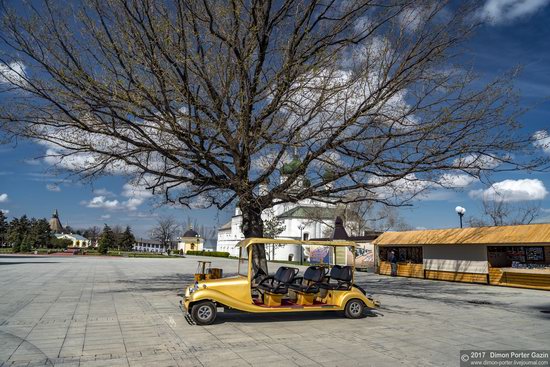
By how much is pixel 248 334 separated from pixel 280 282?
187cm

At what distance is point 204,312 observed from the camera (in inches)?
342

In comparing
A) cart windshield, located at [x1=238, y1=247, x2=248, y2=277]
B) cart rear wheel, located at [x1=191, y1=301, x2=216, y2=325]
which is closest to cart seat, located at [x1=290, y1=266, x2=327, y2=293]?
cart windshield, located at [x1=238, y1=247, x2=248, y2=277]

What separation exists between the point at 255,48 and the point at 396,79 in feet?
14.5

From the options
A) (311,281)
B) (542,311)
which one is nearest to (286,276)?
(311,281)

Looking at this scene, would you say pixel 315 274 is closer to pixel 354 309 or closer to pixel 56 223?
pixel 354 309

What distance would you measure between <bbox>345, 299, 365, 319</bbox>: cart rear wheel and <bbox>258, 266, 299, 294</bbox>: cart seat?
5.18 ft

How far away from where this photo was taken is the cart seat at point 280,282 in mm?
9359

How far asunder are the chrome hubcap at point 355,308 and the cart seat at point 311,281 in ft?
3.08

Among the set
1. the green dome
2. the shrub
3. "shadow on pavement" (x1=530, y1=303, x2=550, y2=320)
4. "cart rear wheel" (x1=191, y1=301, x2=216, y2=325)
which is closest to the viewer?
"cart rear wheel" (x1=191, y1=301, x2=216, y2=325)

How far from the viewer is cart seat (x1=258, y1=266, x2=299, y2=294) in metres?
9.36

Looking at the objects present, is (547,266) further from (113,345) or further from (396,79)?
(113,345)

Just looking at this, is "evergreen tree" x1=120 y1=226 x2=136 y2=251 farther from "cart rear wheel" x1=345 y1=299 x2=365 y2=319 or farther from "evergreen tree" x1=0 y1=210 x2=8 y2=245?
"cart rear wheel" x1=345 y1=299 x2=365 y2=319

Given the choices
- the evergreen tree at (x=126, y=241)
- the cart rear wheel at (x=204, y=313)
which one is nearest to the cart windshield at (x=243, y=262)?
the cart rear wheel at (x=204, y=313)

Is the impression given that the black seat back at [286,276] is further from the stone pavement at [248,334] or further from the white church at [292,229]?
the white church at [292,229]
